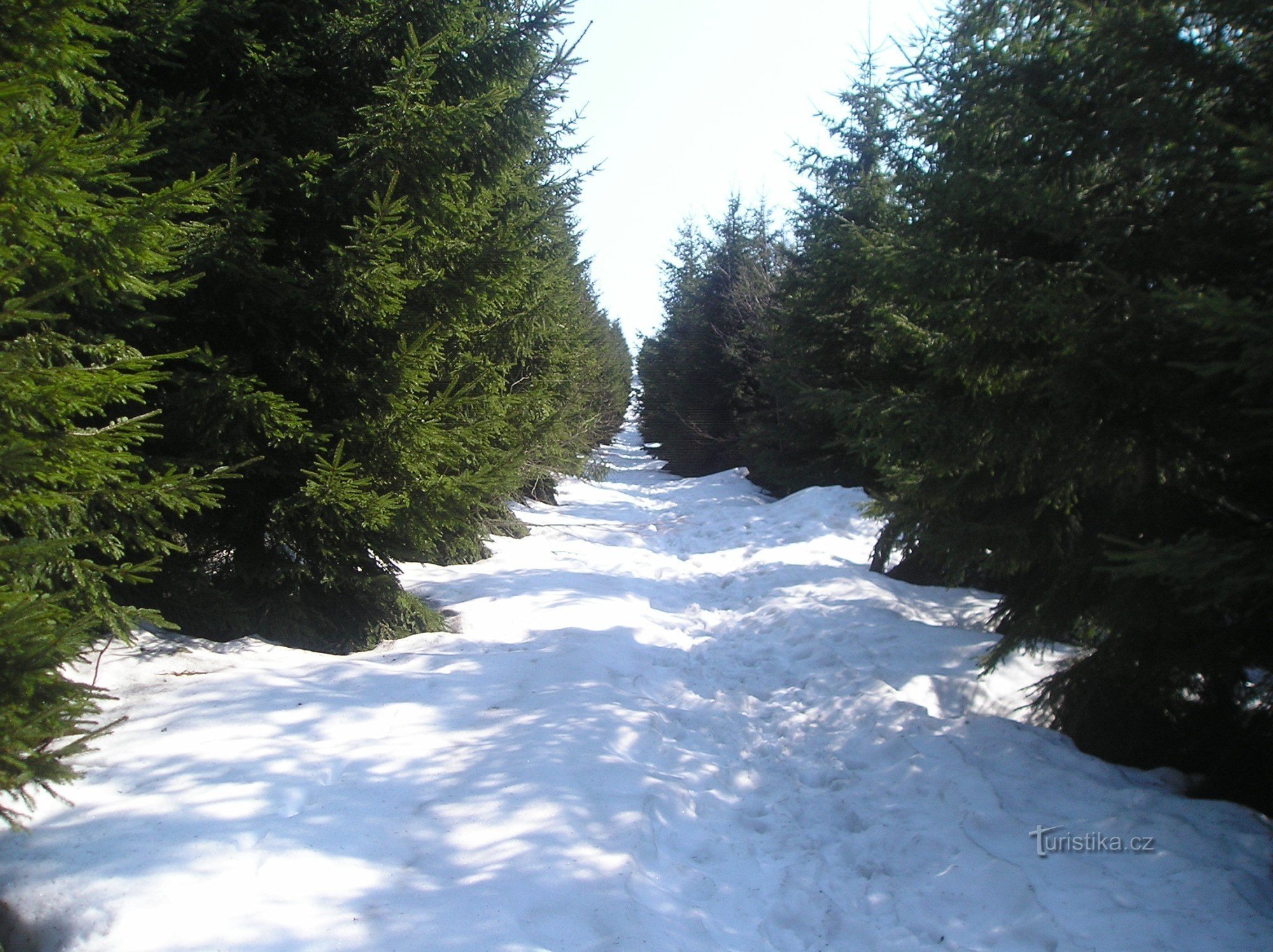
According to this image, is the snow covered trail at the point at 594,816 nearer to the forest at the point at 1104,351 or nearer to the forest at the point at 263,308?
the forest at the point at 263,308

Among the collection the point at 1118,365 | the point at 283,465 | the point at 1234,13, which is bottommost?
the point at 283,465

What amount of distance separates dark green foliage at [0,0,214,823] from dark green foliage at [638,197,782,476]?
1305cm

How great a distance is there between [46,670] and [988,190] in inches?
198

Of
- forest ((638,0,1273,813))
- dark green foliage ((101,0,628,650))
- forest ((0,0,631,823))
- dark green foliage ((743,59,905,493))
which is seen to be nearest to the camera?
forest ((0,0,631,823))

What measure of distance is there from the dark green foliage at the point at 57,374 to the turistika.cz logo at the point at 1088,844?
4.37 metres

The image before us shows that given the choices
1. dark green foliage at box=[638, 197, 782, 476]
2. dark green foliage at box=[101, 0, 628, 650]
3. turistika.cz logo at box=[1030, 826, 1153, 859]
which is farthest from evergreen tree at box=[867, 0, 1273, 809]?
dark green foliage at box=[638, 197, 782, 476]

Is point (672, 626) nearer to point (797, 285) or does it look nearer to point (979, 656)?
point (979, 656)

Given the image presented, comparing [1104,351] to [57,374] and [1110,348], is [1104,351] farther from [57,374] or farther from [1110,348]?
[57,374]

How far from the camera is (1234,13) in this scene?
10.4ft

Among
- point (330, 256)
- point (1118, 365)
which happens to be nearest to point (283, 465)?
point (330, 256)

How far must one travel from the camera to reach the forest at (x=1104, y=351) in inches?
129

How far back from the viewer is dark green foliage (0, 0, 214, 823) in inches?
99.0

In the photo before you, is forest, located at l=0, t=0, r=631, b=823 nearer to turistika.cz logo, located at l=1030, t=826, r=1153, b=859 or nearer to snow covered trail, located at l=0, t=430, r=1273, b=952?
snow covered trail, located at l=0, t=430, r=1273, b=952

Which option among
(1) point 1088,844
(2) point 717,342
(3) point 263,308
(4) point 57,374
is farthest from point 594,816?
(2) point 717,342
